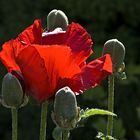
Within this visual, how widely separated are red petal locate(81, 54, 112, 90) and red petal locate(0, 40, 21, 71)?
0.34 feet

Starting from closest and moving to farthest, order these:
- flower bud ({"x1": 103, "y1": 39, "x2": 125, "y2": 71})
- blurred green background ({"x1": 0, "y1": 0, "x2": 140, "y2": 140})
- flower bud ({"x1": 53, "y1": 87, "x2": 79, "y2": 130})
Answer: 1. flower bud ({"x1": 53, "y1": 87, "x2": 79, "y2": 130})
2. flower bud ({"x1": 103, "y1": 39, "x2": 125, "y2": 71})
3. blurred green background ({"x1": 0, "y1": 0, "x2": 140, "y2": 140})

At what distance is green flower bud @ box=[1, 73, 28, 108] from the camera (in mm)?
1035

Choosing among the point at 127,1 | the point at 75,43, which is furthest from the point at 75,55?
the point at 127,1

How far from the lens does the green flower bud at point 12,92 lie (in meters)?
1.04

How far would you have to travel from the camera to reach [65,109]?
1.00 metres

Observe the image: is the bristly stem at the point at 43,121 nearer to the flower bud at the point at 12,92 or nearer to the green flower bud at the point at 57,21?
the flower bud at the point at 12,92

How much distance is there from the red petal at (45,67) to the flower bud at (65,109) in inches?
1.7

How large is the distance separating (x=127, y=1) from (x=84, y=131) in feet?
2.70

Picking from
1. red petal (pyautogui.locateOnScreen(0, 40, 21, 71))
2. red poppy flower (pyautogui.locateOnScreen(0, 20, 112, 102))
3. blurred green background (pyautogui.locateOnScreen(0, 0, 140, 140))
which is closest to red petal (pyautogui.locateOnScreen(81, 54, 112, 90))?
red poppy flower (pyautogui.locateOnScreen(0, 20, 112, 102))

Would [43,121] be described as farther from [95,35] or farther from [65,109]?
[95,35]

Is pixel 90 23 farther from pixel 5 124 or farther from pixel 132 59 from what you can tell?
pixel 5 124

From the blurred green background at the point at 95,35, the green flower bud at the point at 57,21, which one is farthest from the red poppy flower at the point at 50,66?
the blurred green background at the point at 95,35

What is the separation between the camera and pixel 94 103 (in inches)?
114

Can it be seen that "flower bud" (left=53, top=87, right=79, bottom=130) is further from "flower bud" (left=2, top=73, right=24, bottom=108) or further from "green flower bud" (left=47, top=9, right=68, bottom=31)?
"green flower bud" (left=47, top=9, right=68, bottom=31)
